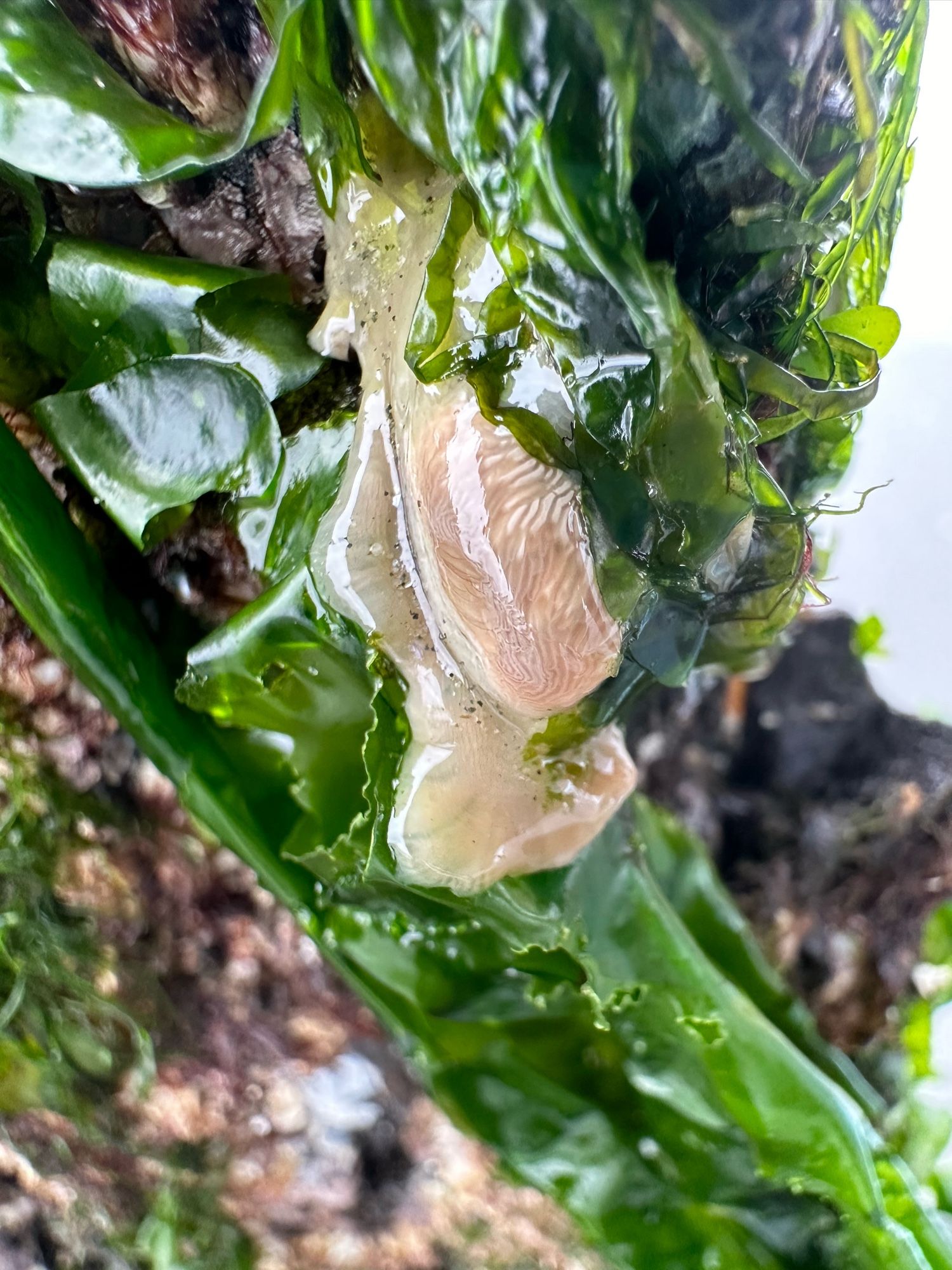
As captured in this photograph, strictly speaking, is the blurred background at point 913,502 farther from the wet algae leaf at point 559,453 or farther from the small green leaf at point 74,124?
the small green leaf at point 74,124

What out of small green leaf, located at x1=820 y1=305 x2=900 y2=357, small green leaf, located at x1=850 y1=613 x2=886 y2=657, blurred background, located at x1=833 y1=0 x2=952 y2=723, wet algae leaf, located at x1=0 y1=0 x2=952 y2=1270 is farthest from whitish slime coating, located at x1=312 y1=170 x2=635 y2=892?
blurred background, located at x1=833 y1=0 x2=952 y2=723

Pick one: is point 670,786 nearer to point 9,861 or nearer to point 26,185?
point 9,861

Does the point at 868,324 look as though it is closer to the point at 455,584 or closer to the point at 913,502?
the point at 455,584

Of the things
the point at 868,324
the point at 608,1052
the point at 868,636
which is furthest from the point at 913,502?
the point at 608,1052

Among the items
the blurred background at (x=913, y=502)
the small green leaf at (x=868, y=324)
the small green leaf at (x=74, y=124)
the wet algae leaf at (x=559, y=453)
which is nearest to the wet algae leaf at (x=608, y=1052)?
the wet algae leaf at (x=559, y=453)

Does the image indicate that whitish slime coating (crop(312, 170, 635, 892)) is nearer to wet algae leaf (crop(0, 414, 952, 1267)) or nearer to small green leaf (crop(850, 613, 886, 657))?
wet algae leaf (crop(0, 414, 952, 1267))

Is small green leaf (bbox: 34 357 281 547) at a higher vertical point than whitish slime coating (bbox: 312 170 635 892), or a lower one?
higher
